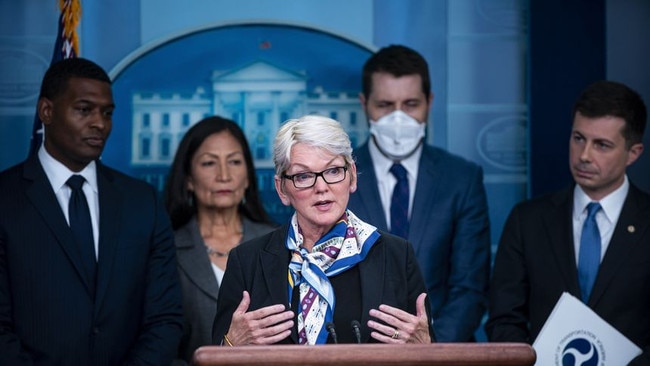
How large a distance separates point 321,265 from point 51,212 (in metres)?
1.41

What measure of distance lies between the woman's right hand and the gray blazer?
5.09 feet

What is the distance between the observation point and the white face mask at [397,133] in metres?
4.81

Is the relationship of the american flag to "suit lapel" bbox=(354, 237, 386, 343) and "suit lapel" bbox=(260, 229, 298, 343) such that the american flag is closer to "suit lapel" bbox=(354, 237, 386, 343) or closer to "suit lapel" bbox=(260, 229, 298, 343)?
"suit lapel" bbox=(260, 229, 298, 343)

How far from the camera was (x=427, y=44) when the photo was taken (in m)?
5.54

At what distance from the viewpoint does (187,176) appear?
4.98m

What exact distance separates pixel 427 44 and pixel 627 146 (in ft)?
4.34

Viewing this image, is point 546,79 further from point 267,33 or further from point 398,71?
point 267,33

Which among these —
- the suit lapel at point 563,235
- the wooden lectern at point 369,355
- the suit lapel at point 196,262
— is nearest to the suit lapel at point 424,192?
the suit lapel at point 563,235

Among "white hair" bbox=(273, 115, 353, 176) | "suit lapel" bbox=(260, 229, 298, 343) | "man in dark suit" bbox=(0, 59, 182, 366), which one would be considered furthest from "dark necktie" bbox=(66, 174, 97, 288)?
"white hair" bbox=(273, 115, 353, 176)

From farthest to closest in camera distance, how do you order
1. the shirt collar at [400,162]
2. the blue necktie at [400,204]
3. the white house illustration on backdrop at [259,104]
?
the white house illustration on backdrop at [259,104] < the shirt collar at [400,162] < the blue necktie at [400,204]

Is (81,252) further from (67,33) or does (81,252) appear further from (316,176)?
(67,33)

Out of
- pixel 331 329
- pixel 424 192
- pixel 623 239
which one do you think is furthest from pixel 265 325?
pixel 623 239

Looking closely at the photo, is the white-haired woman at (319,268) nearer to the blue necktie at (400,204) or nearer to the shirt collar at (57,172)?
the shirt collar at (57,172)

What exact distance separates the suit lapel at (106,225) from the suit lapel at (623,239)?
1925 mm
